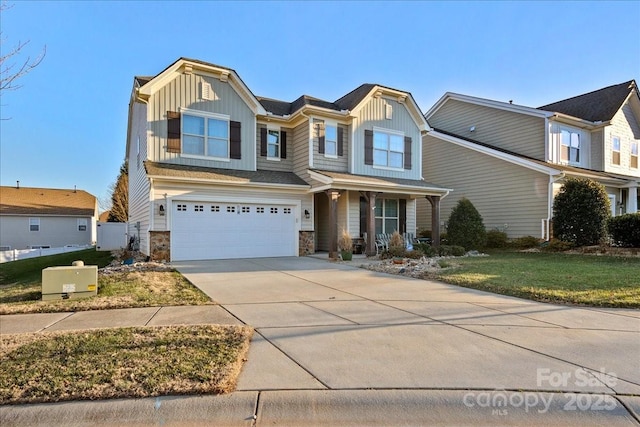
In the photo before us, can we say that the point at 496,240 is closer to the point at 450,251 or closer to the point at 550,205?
the point at 550,205

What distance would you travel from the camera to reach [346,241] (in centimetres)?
1345

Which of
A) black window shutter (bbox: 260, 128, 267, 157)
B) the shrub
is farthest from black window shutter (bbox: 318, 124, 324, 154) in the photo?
the shrub

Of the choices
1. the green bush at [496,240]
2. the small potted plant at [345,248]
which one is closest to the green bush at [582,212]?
the green bush at [496,240]

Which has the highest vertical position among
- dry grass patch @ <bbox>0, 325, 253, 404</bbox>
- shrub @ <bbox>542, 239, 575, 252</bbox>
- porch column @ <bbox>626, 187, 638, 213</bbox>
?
porch column @ <bbox>626, 187, 638, 213</bbox>

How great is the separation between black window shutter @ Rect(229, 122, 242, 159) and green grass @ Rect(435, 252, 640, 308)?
9249 mm

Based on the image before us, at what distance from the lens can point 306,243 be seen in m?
15.2

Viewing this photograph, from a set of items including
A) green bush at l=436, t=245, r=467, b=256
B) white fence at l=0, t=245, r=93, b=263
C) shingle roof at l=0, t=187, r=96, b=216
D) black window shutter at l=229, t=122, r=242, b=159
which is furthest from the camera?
shingle roof at l=0, t=187, r=96, b=216

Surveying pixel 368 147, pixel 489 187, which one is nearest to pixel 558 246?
pixel 489 187

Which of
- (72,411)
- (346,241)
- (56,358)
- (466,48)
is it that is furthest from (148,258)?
(466,48)

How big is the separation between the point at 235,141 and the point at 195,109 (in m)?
1.89

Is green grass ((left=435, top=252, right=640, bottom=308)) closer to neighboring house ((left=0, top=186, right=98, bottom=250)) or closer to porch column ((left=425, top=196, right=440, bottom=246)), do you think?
porch column ((left=425, top=196, right=440, bottom=246))

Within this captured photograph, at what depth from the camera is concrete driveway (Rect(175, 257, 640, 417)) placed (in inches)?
Answer: 125

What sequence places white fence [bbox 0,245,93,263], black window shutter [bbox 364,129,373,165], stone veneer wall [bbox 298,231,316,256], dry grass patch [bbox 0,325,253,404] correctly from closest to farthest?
dry grass patch [bbox 0,325,253,404]
stone veneer wall [bbox 298,231,316,256]
black window shutter [bbox 364,129,373,165]
white fence [bbox 0,245,93,263]

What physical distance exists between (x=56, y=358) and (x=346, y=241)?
10.5 metres
